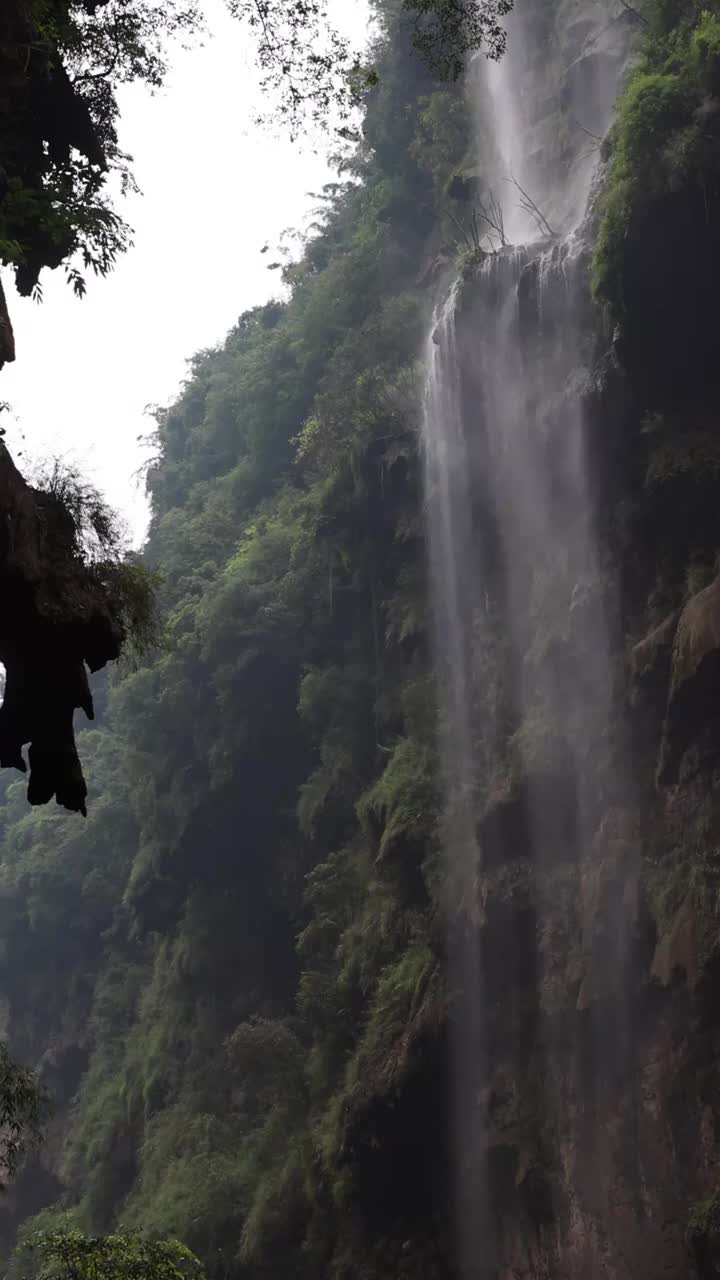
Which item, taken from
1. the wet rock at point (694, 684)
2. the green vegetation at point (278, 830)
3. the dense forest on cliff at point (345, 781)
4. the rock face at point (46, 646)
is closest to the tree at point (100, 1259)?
the rock face at point (46, 646)

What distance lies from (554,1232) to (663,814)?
18.0 ft

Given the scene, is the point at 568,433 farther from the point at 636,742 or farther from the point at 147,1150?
the point at 147,1150

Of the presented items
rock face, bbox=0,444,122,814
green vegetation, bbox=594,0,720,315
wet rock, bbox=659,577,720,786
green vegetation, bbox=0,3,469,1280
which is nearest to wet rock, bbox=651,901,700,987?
wet rock, bbox=659,577,720,786

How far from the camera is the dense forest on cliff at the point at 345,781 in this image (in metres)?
15.7

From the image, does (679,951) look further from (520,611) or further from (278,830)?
(278,830)

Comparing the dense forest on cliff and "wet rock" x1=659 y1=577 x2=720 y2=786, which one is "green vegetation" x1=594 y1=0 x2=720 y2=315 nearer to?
the dense forest on cliff

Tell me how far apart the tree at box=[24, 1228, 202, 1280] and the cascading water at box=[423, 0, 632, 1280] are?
7228mm

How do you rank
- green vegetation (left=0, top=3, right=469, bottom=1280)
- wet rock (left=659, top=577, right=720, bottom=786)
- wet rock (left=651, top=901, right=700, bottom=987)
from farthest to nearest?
green vegetation (left=0, top=3, right=469, bottom=1280), wet rock (left=659, top=577, right=720, bottom=786), wet rock (left=651, top=901, right=700, bottom=987)

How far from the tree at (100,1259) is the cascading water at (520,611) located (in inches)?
285

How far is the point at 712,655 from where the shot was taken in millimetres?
14180

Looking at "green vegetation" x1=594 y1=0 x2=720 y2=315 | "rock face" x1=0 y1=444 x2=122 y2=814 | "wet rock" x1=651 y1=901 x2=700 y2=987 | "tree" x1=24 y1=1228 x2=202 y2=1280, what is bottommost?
"tree" x1=24 y1=1228 x2=202 y2=1280

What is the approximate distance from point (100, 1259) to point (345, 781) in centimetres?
1463

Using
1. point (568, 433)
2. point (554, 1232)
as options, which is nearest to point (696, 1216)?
point (554, 1232)

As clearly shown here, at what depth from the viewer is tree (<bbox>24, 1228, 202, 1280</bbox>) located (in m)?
7.82
